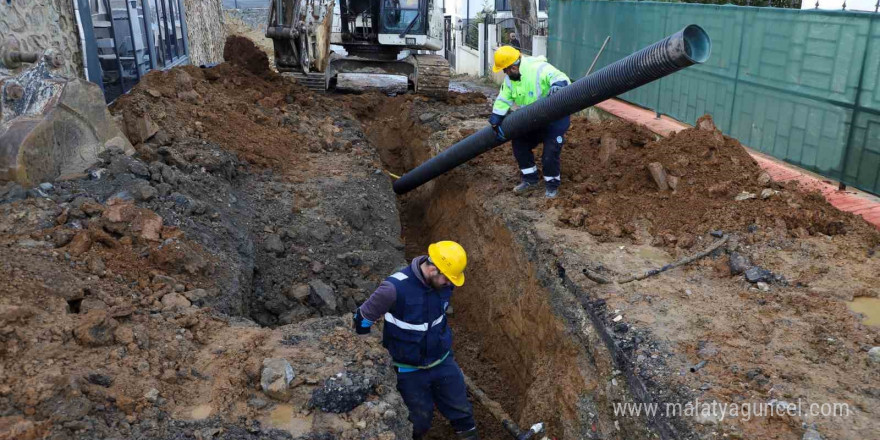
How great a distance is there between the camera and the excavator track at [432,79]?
13555 mm

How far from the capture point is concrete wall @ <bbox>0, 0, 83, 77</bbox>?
6915 mm

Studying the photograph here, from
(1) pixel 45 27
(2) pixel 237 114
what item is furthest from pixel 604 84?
(1) pixel 45 27

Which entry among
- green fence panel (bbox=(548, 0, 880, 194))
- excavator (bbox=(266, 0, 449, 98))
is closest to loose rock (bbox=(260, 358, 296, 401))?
green fence panel (bbox=(548, 0, 880, 194))

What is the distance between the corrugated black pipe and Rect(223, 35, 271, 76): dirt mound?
5.63m

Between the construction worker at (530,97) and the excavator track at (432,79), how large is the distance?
248 inches

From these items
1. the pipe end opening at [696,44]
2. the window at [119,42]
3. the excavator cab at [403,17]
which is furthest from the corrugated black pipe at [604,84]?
the excavator cab at [403,17]

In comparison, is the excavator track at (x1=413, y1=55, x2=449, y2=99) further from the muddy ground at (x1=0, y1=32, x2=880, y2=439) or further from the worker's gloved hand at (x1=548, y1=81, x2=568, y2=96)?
the worker's gloved hand at (x1=548, y1=81, x2=568, y2=96)

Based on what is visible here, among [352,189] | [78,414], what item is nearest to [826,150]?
[352,189]

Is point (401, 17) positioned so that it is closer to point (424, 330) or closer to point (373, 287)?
point (373, 287)

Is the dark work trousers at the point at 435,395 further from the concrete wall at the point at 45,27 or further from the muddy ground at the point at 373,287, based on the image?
the concrete wall at the point at 45,27

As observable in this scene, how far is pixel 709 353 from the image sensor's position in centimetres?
434

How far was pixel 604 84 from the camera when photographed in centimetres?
579

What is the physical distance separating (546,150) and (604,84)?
167 centimetres

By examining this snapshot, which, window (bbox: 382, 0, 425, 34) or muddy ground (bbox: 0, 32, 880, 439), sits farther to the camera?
window (bbox: 382, 0, 425, 34)
